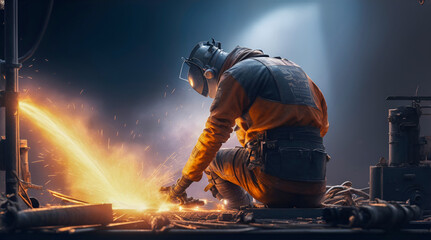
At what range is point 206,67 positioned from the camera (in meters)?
4.01

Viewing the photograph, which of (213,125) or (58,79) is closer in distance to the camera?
(213,125)

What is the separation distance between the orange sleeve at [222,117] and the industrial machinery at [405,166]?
4.31 ft

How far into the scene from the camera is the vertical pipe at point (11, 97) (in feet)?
10.6

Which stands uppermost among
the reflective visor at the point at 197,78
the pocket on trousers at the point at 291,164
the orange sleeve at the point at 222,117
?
the reflective visor at the point at 197,78

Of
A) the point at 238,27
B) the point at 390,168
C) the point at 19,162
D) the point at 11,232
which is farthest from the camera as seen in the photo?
the point at 238,27

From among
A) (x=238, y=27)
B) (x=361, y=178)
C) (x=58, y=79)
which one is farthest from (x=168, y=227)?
(x=361, y=178)

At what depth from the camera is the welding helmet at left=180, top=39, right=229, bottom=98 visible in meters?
3.90

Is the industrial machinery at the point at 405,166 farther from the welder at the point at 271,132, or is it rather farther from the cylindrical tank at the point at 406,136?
the welder at the point at 271,132

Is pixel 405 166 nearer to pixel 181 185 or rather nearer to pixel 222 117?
pixel 222 117

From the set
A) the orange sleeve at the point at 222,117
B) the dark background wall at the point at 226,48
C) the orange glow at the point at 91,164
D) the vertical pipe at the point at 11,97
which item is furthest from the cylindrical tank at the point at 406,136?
the orange glow at the point at 91,164

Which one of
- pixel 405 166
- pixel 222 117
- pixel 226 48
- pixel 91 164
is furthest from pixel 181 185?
→ pixel 226 48

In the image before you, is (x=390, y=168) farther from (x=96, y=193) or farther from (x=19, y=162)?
(x=96, y=193)

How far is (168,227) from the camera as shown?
2369mm

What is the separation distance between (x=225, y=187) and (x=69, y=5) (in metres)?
3.50
